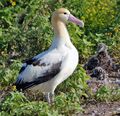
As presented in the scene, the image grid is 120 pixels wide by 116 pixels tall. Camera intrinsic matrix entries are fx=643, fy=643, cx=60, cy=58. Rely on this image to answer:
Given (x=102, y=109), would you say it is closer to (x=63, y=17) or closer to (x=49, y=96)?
(x=49, y=96)

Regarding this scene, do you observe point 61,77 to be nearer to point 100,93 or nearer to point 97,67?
point 100,93

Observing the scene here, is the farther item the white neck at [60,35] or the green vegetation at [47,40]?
the white neck at [60,35]

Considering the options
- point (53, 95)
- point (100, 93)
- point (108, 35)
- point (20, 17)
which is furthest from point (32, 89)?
point (20, 17)

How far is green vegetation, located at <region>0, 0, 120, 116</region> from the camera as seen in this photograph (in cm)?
848

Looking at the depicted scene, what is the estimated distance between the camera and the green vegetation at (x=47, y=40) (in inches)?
334

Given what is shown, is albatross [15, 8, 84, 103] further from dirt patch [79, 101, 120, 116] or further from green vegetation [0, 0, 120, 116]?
dirt patch [79, 101, 120, 116]

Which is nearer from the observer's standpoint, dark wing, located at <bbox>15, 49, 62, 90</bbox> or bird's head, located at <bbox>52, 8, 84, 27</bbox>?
dark wing, located at <bbox>15, 49, 62, 90</bbox>

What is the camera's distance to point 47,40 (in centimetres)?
1094

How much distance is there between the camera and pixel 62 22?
9.63 metres

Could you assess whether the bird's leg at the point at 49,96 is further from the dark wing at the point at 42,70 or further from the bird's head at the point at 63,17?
the bird's head at the point at 63,17

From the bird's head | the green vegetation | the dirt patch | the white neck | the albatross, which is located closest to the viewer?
the green vegetation

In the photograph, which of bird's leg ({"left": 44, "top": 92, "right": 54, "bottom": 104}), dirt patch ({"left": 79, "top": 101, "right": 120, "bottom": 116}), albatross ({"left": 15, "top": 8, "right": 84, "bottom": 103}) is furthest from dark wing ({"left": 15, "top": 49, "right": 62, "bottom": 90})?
dirt patch ({"left": 79, "top": 101, "right": 120, "bottom": 116})

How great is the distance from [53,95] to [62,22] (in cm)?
116

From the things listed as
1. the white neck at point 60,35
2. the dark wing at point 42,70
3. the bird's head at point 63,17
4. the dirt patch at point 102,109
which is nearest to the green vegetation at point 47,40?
the dirt patch at point 102,109
